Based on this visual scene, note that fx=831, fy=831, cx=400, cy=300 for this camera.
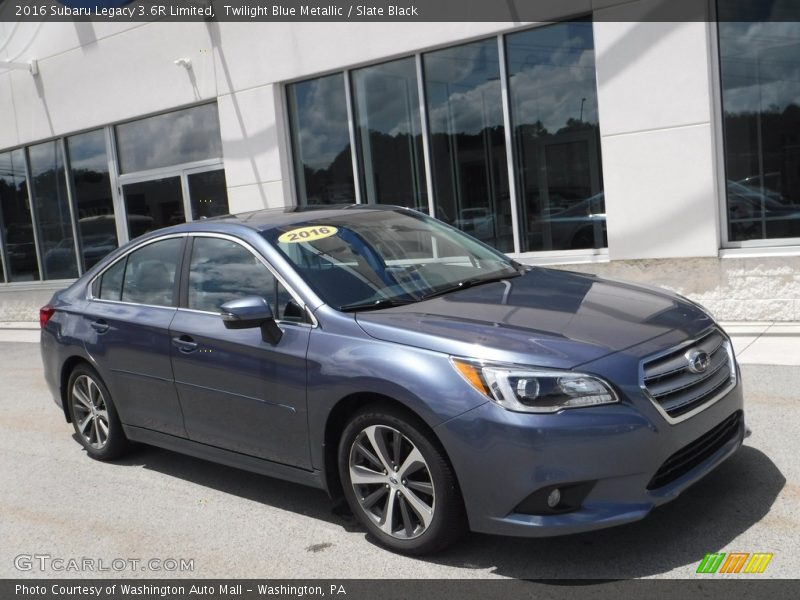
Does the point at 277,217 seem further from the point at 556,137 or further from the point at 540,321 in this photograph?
the point at 556,137

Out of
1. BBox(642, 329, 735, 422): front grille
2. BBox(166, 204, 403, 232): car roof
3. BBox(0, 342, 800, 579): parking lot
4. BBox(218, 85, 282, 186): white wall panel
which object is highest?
BBox(218, 85, 282, 186): white wall panel

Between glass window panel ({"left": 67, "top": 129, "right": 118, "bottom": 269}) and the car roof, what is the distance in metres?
10.3

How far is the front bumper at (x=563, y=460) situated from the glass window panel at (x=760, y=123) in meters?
Result: 5.73

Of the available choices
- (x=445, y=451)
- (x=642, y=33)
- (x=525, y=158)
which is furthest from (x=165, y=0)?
(x=445, y=451)

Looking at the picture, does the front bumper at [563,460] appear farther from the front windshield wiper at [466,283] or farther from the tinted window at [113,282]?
the tinted window at [113,282]

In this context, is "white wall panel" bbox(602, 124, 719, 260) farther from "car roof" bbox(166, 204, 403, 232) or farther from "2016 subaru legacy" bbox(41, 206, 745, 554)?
"car roof" bbox(166, 204, 403, 232)

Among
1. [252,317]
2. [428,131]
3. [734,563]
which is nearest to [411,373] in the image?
[252,317]

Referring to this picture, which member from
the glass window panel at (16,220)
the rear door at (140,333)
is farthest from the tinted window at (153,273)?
the glass window panel at (16,220)

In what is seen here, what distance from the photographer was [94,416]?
5746 millimetres

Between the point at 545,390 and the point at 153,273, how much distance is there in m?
2.95

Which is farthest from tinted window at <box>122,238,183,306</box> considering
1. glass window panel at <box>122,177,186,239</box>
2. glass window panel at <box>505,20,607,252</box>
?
glass window panel at <box>122,177,186,239</box>

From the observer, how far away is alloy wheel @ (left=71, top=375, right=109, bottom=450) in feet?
18.6

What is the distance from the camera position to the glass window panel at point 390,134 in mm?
10727

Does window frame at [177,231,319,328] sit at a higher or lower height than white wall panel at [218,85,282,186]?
lower
